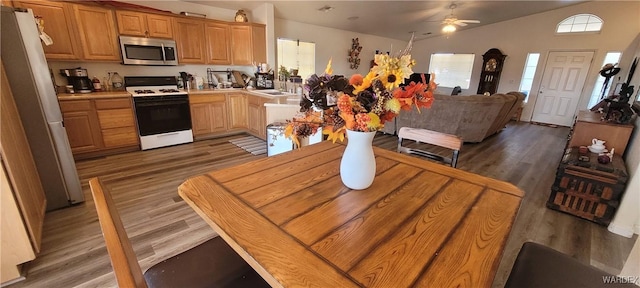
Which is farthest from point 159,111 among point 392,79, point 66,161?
point 392,79

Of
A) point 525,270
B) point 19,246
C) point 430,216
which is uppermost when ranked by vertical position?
point 430,216

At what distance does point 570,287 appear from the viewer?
920mm

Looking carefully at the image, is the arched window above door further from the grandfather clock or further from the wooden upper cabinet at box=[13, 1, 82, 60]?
the wooden upper cabinet at box=[13, 1, 82, 60]

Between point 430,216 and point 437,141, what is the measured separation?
865 millimetres

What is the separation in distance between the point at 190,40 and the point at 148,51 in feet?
2.08

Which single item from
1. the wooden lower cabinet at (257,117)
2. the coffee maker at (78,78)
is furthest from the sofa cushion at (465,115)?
the coffee maker at (78,78)

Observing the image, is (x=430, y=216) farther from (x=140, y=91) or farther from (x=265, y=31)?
(x=265, y=31)

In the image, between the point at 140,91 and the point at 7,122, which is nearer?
the point at 7,122

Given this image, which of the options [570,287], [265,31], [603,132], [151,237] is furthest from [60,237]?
[603,132]

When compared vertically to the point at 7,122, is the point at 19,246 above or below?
below

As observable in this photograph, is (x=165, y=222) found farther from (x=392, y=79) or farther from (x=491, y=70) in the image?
(x=491, y=70)

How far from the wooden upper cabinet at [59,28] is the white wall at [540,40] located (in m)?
8.86

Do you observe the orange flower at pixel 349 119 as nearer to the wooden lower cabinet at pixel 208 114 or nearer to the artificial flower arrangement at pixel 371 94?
the artificial flower arrangement at pixel 371 94

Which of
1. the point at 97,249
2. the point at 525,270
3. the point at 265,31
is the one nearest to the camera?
the point at 525,270
